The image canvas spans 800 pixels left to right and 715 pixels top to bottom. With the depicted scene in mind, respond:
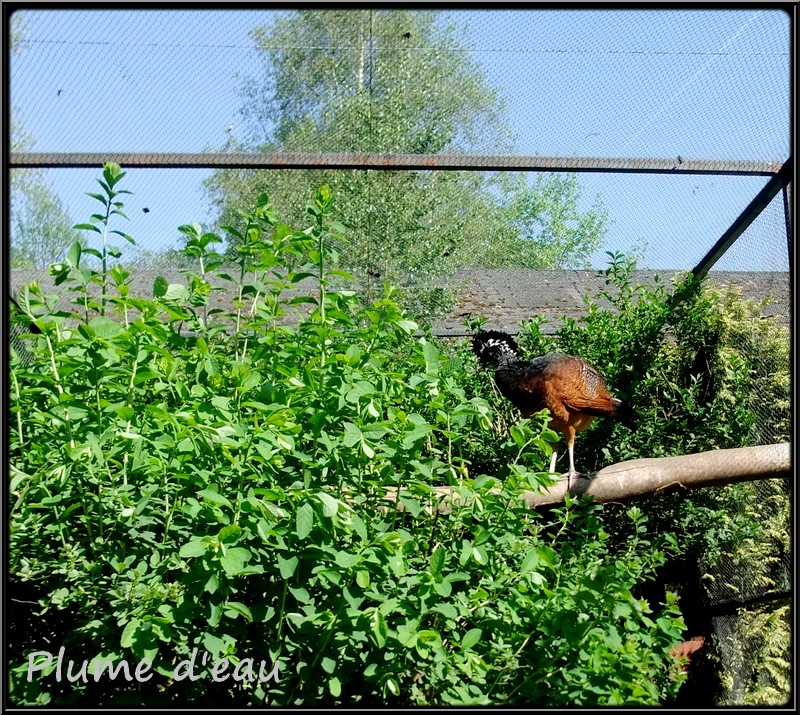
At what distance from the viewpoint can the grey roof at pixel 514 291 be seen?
4.15 metres

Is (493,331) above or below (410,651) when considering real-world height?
above

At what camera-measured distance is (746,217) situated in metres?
3.94

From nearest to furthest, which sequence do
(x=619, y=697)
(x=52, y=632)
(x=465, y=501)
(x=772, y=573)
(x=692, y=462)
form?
(x=619, y=697)
(x=465, y=501)
(x=52, y=632)
(x=692, y=462)
(x=772, y=573)

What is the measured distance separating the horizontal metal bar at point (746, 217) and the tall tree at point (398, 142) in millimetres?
594

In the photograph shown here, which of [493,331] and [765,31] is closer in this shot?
[765,31]

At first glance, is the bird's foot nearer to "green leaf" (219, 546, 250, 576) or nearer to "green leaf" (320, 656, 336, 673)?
"green leaf" (320, 656, 336, 673)

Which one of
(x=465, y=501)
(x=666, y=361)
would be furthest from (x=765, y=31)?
(x=465, y=501)

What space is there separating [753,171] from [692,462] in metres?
1.43

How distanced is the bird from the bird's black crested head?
0.28 ft

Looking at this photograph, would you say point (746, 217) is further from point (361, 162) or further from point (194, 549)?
point (194, 549)

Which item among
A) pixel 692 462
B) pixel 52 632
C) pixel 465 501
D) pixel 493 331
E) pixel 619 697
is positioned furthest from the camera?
pixel 493 331

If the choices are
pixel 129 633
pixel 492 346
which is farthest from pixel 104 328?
pixel 492 346

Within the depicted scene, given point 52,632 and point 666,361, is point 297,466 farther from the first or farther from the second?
→ point 666,361

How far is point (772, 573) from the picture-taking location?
3.73 m
